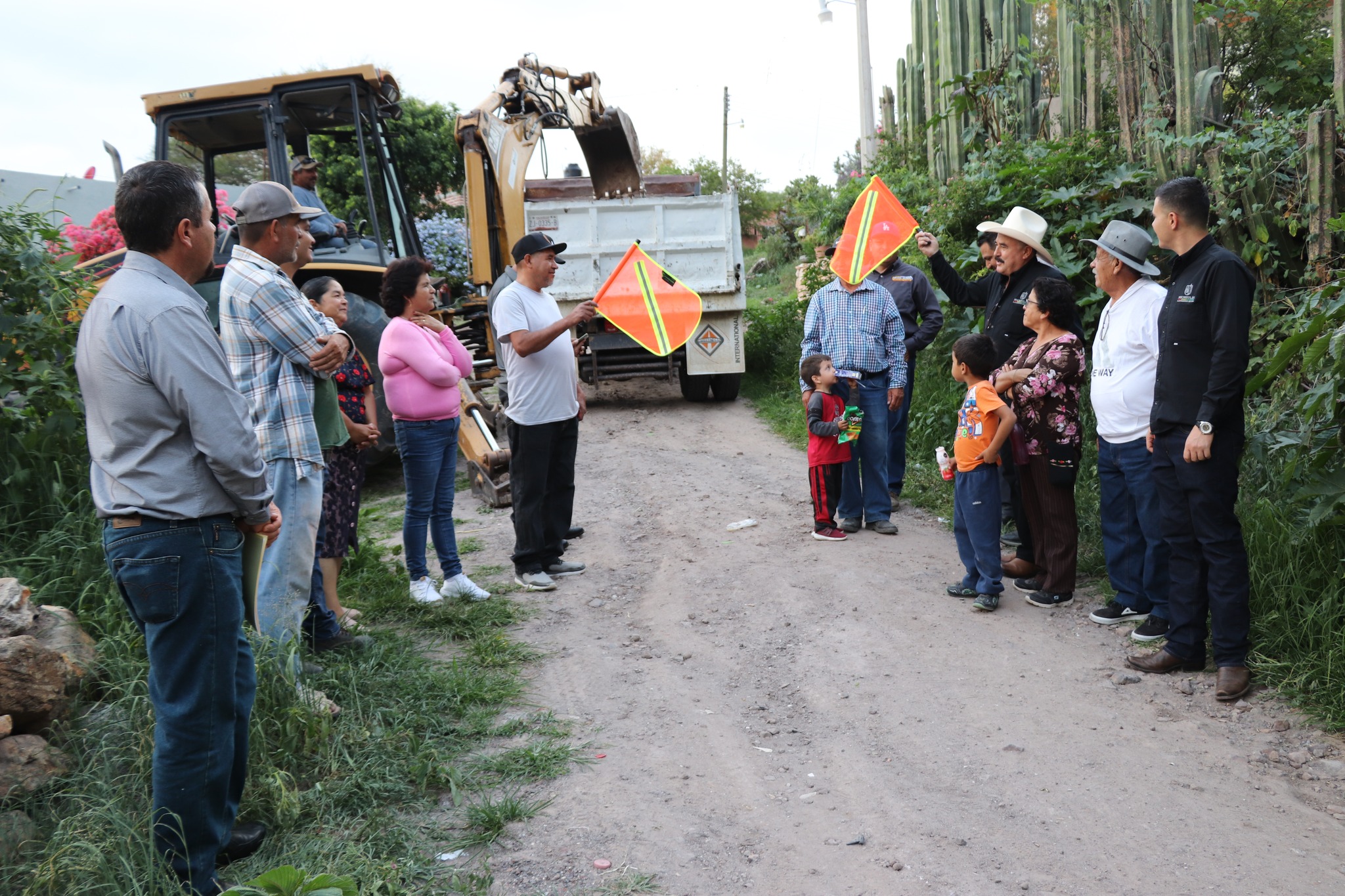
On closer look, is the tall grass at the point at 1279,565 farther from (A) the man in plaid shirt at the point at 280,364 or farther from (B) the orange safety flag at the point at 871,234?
(A) the man in plaid shirt at the point at 280,364

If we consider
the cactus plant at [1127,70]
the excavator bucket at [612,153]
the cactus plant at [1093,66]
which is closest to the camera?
the cactus plant at [1127,70]

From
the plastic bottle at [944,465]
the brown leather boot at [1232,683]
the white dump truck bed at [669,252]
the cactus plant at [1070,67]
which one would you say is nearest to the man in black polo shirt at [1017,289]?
the plastic bottle at [944,465]

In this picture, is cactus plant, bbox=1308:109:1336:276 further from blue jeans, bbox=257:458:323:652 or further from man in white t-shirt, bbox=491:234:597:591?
blue jeans, bbox=257:458:323:652

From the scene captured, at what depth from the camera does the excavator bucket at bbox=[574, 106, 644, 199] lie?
1204 cm

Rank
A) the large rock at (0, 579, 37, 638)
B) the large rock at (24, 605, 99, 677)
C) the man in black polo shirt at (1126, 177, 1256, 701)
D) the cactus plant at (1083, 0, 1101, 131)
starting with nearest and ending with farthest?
the large rock at (0, 579, 37, 638), the large rock at (24, 605, 99, 677), the man in black polo shirt at (1126, 177, 1256, 701), the cactus plant at (1083, 0, 1101, 131)

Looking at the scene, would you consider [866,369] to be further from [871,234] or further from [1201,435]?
[1201,435]

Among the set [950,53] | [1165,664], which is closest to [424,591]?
[1165,664]

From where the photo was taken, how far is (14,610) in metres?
3.31

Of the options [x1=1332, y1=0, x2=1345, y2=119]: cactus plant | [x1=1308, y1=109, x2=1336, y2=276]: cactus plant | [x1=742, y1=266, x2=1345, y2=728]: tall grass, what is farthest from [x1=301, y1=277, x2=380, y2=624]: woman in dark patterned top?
[x1=1332, y1=0, x2=1345, y2=119]: cactus plant

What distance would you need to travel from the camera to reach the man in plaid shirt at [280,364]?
365cm

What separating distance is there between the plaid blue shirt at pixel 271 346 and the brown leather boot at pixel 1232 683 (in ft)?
12.4

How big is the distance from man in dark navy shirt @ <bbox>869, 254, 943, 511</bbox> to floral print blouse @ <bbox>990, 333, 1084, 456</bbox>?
5.26 ft

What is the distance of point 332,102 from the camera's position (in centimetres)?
830

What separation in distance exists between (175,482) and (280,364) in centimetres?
128
